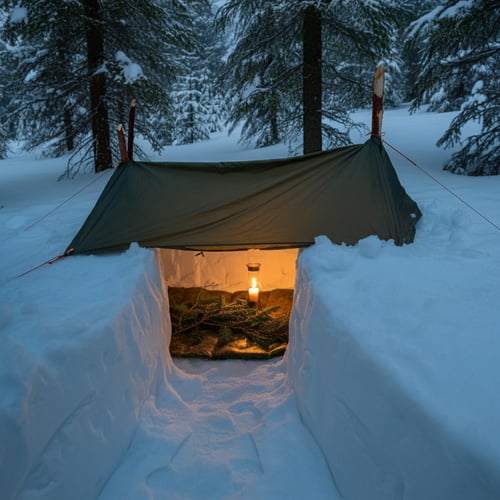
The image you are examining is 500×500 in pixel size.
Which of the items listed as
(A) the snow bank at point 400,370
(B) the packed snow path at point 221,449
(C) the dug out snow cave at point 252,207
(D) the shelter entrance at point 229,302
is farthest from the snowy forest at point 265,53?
(B) the packed snow path at point 221,449

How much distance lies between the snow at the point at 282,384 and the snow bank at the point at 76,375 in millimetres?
10

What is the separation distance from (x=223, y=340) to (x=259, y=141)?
872 centimetres

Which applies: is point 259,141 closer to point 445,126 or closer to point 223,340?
point 445,126

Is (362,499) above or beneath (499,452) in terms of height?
beneath

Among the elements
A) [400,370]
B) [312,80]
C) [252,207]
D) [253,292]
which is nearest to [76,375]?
[400,370]

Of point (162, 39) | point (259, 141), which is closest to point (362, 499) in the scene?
point (162, 39)

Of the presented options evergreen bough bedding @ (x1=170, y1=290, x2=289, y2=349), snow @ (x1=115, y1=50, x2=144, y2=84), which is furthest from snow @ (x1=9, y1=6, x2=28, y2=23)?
evergreen bough bedding @ (x1=170, y1=290, x2=289, y2=349)

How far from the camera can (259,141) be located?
12.4m

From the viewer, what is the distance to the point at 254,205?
4.27 meters

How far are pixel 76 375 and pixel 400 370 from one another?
1899 millimetres

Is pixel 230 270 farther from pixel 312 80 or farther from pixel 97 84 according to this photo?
pixel 97 84

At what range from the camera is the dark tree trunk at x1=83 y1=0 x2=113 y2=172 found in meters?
7.62

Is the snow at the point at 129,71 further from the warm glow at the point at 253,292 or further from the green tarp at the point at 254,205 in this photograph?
the warm glow at the point at 253,292

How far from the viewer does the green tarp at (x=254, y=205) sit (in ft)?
13.2
